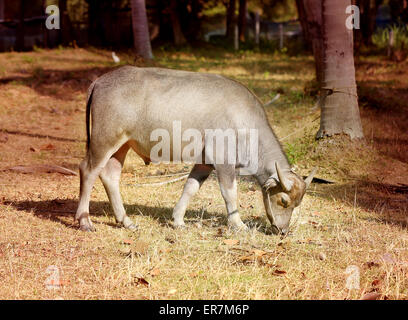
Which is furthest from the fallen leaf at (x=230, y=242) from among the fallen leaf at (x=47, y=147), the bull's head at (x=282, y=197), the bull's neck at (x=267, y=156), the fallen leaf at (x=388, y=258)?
the fallen leaf at (x=47, y=147)

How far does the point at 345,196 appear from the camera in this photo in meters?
8.29

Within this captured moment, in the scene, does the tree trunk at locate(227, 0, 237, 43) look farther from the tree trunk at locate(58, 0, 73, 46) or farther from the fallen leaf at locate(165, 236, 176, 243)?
the fallen leaf at locate(165, 236, 176, 243)

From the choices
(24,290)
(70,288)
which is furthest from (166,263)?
(24,290)

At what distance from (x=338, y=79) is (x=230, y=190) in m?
4.24

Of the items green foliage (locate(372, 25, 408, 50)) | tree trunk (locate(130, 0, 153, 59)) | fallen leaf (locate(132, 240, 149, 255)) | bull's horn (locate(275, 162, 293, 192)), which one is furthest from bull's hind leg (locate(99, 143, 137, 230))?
green foliage (locate(372, 25, 408, 50))

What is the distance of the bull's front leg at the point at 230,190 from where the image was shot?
665 cm

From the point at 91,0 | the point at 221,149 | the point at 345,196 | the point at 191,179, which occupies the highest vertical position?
the point at 91,0

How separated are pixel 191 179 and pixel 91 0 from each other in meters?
17.8

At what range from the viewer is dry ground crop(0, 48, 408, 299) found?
16.5ft

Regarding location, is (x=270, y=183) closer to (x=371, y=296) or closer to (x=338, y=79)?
(x=371, y=296)

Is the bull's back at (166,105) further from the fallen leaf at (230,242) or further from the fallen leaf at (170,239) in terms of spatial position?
the fallen leaf at (230,242)

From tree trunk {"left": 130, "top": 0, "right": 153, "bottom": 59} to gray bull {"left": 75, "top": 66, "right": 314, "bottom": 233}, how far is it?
11.9m

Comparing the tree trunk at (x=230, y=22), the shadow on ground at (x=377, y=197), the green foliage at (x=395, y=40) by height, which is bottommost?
the shadow on ground at (x=377, y=197)

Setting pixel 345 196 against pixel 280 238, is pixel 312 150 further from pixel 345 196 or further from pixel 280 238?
pixel 280 238
